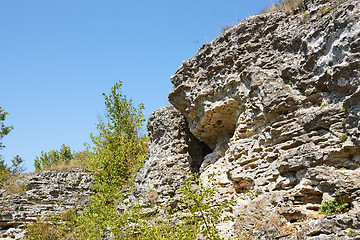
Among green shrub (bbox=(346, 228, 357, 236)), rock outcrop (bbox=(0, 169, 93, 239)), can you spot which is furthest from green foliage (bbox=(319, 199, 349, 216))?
rock outcrop (bbox=(0, 169, 93, 239))

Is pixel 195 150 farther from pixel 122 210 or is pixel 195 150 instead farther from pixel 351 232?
pixel 351 232

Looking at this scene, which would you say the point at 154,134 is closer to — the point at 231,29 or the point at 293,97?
the point at 231,29

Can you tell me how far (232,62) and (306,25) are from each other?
112 inches

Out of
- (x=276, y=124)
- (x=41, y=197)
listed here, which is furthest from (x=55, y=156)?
(x=276, y=124)

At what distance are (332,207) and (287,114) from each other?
2823 millimetres

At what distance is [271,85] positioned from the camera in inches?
346

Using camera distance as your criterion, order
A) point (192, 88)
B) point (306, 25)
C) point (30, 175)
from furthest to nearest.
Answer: point (30, 175)
point (192, 88)
point (306, 25)

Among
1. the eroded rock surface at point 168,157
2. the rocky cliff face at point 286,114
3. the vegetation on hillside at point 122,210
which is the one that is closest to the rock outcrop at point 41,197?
the vegetation on hillside at point 122,210

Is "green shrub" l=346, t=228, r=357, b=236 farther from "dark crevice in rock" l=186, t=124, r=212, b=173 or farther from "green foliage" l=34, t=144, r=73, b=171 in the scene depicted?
"green foliage" l=34, t=144, r=73, b=171

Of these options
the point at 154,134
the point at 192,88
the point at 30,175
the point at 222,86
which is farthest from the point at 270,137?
the point at 30,175

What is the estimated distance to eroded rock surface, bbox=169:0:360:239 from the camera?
6730mm

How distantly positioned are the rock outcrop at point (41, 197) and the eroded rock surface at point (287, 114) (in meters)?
9.84

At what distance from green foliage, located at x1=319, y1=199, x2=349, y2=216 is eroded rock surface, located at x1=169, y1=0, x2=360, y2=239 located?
0.12 meters

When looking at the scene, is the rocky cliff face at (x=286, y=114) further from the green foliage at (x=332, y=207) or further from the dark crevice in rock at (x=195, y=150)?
the dark crevice in rock at (x=195, y=150)
